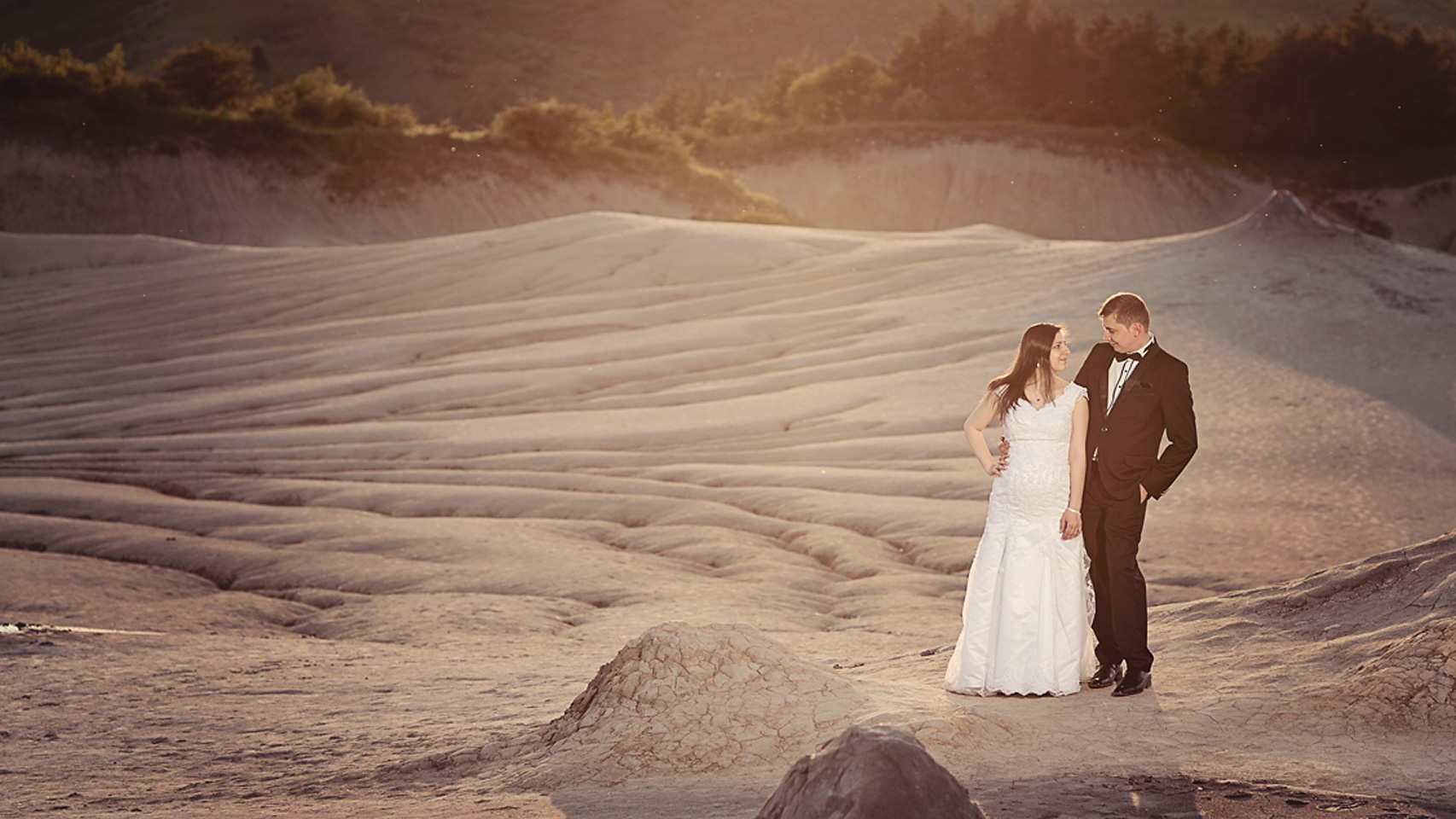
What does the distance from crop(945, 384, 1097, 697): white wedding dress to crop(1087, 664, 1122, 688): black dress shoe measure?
0.17 ft

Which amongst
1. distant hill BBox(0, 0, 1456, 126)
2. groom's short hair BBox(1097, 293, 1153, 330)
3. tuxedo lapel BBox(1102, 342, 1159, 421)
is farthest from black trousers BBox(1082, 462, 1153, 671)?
distant hill BBox(0, 0, 1456, 126)

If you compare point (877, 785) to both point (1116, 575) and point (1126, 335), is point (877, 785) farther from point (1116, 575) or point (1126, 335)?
point (1126, 335)

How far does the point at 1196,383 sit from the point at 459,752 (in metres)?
8.52

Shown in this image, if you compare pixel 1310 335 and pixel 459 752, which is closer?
pixel 459 752

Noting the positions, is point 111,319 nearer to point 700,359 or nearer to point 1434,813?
point 700,359

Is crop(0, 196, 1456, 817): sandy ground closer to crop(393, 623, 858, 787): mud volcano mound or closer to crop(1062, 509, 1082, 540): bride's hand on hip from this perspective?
crop(393, 623, 858, 787): mud volcano mound

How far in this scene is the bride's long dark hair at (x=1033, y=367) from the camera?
178 inches

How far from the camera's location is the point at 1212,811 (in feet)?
10.8

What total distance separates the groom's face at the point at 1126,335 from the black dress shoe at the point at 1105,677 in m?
1.15

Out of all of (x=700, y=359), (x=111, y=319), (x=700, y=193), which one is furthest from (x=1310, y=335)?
(x=700, y=193)

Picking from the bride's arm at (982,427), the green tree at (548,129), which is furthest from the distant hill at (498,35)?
the bride's arm at (982,427)

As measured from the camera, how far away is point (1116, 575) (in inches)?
176

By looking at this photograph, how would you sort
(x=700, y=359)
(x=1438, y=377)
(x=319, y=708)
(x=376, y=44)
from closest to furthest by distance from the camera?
1. (x=319, y=708)
2. (x=1438, y=377)
3. (x=700, y=359)
4. (x=376, y=44)

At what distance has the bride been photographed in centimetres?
450
